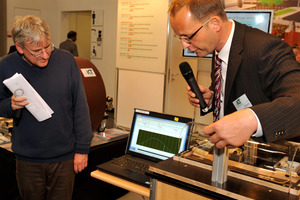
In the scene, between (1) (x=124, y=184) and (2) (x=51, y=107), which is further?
(2) (x=51, y=107)

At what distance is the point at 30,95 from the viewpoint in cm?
175

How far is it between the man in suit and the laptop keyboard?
0.66 meters

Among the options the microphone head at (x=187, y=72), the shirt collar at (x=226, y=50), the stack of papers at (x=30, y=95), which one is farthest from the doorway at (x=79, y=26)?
the shirt collar at (x=226, y=50)

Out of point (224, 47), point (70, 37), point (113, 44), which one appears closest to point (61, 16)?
point (70, 37)

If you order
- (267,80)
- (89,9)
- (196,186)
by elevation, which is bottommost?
(196,186)

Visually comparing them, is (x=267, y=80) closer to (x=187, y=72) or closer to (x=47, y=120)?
(x=187, y=72)

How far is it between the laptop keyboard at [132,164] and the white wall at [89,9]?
5.40 m

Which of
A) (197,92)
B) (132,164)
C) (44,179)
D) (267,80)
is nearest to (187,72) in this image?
(197,92)

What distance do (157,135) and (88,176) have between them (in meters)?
0.89

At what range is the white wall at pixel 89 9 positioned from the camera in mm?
7086

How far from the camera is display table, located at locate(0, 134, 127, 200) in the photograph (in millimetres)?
2260

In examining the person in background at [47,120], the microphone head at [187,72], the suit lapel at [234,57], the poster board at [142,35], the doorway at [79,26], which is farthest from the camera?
the doorway at [79,26]

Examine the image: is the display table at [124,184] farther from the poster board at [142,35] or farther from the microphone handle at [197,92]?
the poster board at [142,35]

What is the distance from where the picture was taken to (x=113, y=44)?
23.4 feet
